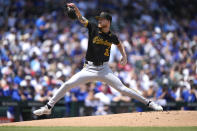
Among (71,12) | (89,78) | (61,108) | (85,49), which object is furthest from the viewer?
(85,49)

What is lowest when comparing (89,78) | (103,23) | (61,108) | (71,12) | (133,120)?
(61,108)

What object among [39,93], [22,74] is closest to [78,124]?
[39,93]

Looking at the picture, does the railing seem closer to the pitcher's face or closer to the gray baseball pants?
the gray baseball pants

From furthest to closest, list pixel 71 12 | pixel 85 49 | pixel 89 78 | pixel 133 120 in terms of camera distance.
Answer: pixel 85 49
pixel 133 120
pixel 71 12
pixel 89 78

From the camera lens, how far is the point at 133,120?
32.4 feet

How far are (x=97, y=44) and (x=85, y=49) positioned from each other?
7.96 m

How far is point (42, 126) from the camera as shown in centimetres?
942

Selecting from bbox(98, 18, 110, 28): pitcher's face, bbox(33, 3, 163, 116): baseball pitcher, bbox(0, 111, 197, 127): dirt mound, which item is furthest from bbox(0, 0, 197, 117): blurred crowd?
bbox(98, 18, 110, 28): pitcher's face

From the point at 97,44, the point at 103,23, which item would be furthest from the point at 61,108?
the point at 103,23

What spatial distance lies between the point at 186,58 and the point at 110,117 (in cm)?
937

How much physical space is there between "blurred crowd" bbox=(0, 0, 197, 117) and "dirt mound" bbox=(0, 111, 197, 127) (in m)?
3.69

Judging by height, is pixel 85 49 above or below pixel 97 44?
below

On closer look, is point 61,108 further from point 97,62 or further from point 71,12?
point 71,12

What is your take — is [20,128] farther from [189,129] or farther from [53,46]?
[53,46]
